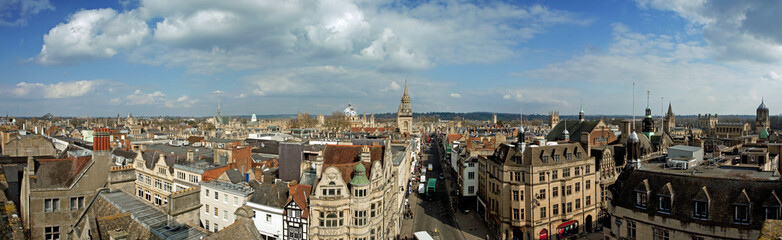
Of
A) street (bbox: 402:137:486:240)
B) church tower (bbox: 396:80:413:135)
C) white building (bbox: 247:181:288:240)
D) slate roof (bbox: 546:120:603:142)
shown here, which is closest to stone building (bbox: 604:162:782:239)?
street (bbox: 402:137:486:240)

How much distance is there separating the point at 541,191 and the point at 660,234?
15292mm

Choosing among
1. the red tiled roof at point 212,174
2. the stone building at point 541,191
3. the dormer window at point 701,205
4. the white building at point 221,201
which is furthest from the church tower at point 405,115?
the dormer window at point 701,205

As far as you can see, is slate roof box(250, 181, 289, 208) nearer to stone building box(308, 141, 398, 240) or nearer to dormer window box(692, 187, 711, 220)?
stone building box(308, 141, 398, 240)

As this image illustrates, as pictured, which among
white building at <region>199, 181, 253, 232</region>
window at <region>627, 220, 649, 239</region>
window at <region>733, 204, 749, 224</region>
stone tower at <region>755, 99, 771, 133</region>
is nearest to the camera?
window at <region>733, 204, 749, 224</region>

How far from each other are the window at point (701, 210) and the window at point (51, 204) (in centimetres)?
4021

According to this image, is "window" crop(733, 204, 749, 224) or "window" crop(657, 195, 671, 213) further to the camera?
"window" crop(657, 195, 671, 213)

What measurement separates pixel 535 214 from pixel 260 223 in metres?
27.7

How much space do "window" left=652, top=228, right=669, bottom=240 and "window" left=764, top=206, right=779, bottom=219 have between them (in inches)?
211

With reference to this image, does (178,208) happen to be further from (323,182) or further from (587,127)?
(587,127)

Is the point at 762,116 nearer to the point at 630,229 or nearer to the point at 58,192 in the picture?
the point at 630,229

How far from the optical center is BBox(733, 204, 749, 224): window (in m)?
24.2

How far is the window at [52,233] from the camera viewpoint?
79.2 feet

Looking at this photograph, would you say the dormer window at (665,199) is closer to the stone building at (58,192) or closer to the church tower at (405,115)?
the stone building at (58,192)

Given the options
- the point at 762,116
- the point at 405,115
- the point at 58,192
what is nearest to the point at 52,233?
the point at 58,192
